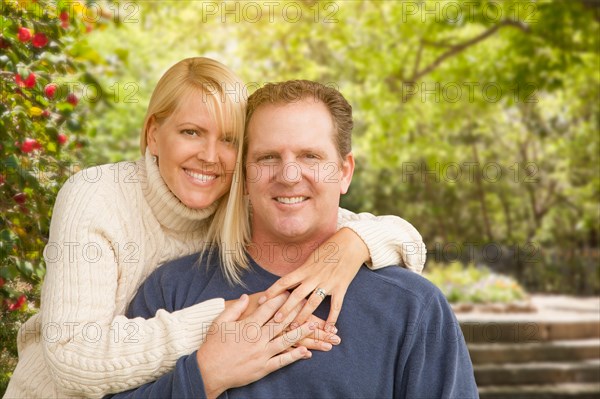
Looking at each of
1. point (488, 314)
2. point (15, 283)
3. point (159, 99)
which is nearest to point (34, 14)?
point (159, 99)

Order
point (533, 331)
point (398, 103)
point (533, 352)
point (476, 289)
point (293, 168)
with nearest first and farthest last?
1. point (293, 168)
2. point (533, 352)
3. point (533, 331)
4. point (476, 289)
5. point (398, 103)

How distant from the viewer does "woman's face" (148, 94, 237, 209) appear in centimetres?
217

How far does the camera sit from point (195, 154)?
2176 mm

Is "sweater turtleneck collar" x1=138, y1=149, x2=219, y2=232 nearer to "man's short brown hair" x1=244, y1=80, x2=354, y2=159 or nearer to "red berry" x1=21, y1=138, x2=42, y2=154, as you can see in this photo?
"man's short brown hair" x1=244, y1=80, x2=354, y2=159

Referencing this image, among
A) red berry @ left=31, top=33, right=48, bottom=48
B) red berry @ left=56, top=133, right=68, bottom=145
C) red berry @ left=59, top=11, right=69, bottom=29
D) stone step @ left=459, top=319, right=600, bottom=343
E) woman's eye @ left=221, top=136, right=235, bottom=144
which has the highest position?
red berry @ left=59, top=11, right=69, bottom=29

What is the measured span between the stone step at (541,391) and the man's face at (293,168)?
5662mm

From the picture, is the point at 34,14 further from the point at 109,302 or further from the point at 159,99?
the point at 109,302

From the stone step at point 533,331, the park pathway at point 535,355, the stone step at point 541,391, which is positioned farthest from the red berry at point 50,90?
the stone step at point 533,331

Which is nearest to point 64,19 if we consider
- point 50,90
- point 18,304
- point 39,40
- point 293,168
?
point 39,40

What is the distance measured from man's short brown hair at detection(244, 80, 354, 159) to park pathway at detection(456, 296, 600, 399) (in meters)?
5.34

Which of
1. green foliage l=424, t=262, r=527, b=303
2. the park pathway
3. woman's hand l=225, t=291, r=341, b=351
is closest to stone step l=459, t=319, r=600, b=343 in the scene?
the park pathway

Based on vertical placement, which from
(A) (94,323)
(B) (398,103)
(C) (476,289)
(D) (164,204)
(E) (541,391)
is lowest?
(E) (541,391)

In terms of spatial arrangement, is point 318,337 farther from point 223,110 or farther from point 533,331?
point 533,331

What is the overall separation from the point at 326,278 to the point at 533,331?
22.0 ft
